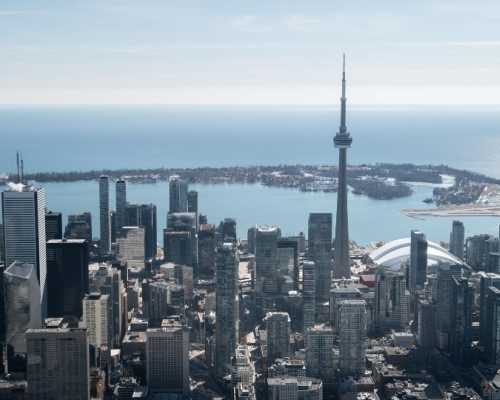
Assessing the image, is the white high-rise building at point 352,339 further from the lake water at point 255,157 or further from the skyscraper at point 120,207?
the lake water at point 255,157

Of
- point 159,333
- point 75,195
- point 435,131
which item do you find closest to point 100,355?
point 159,333

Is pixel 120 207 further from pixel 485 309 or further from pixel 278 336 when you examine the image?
pixel 485 309

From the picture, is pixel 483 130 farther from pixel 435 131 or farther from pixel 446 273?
pixel 446 273

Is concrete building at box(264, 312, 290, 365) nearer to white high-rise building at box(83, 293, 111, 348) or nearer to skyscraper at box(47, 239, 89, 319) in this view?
white high-rise building at box(83, 293, 111, 348)

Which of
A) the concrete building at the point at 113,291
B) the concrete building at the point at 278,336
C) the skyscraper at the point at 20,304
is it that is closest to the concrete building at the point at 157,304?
the concrete building at the point at 113,291

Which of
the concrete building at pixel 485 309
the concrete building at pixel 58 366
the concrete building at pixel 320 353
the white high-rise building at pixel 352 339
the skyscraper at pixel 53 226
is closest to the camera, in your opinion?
the concrete building at pixel 58 366

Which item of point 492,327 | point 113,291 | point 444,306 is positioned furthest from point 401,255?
point 113,291

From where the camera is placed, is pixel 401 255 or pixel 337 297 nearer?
pixel 337 297
